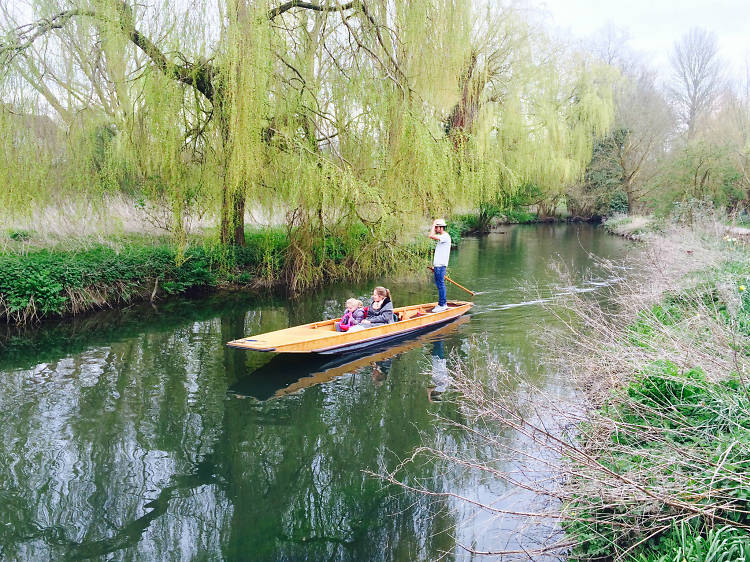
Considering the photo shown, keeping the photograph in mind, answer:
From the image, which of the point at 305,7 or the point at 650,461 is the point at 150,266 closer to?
the point at 305,7

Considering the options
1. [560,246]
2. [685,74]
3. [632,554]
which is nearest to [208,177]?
[632,554]

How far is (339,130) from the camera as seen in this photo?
30.8 ft

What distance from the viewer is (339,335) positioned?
6875 mm

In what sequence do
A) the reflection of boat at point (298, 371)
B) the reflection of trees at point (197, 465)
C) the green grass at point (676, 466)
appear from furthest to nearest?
the reflection of boat at point (298, 371)
the reflection of trees at point (197, 465)
the green grass at point (676, 466)

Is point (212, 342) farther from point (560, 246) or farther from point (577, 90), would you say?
point (577, 90)

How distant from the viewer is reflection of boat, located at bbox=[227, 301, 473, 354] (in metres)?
6.37

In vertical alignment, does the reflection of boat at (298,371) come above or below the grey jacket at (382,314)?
below

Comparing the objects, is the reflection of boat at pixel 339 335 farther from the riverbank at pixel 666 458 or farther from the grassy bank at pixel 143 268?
the riverbank at pixel 666 458

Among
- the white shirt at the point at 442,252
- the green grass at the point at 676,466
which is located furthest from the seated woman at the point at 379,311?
the green grass at the point at 676,466

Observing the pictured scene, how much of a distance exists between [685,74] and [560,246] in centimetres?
1862

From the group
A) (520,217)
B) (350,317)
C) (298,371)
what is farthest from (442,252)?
(520,217)

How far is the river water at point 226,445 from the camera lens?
11.4ft

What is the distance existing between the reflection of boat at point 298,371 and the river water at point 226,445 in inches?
1.4

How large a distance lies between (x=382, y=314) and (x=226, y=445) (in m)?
3.37
